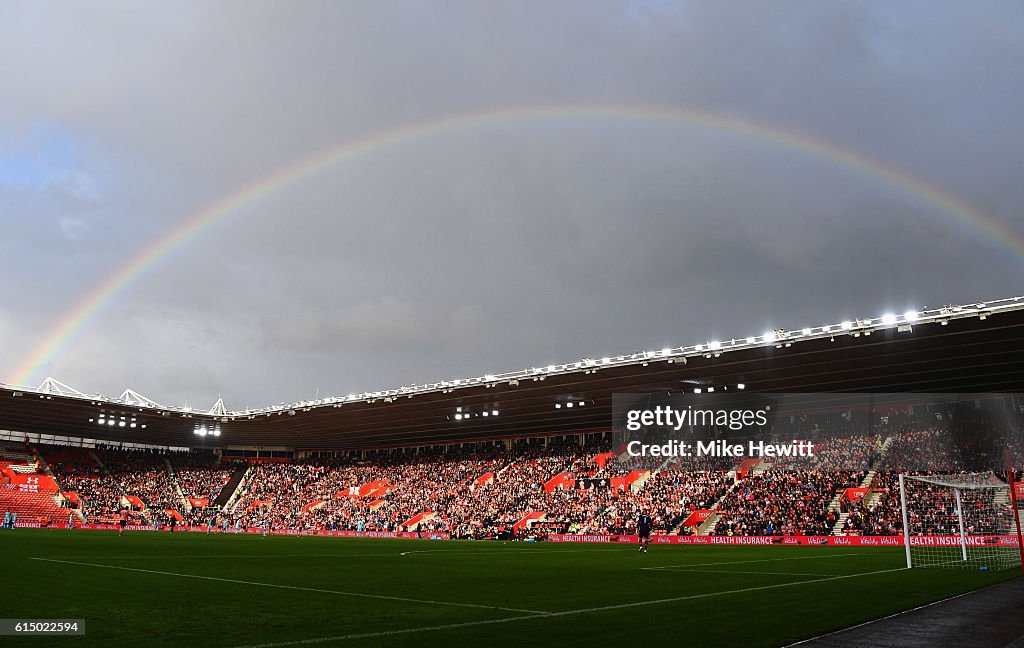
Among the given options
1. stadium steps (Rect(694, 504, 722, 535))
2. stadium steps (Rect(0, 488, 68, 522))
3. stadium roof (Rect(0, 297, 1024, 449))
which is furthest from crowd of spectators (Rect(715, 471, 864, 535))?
stadium steps (Rect(0, 488, 68, 522))

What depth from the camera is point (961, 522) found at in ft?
67.6

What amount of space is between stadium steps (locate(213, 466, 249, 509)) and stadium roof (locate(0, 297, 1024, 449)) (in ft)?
11.3

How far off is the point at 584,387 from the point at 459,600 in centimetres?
3698

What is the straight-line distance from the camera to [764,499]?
41.4 meters

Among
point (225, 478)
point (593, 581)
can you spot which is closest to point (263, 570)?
point (593, 581)

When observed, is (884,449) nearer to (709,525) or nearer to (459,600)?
(709,525)

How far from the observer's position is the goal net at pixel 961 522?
1964cm

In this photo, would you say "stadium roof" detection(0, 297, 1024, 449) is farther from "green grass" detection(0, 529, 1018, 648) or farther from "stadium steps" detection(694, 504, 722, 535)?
"green grass" detection(0, 529, 1018, 648)

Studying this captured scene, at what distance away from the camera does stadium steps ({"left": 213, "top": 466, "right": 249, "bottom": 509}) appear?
71062 millimetres

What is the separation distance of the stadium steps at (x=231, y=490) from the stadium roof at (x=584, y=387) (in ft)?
11.3

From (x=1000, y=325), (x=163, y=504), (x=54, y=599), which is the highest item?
(x=1000, y=325)

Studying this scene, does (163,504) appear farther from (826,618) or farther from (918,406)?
(826,618)

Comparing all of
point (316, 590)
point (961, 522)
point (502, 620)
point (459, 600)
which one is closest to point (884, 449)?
A: point (961, 522)

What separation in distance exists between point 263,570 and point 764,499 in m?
32.0
